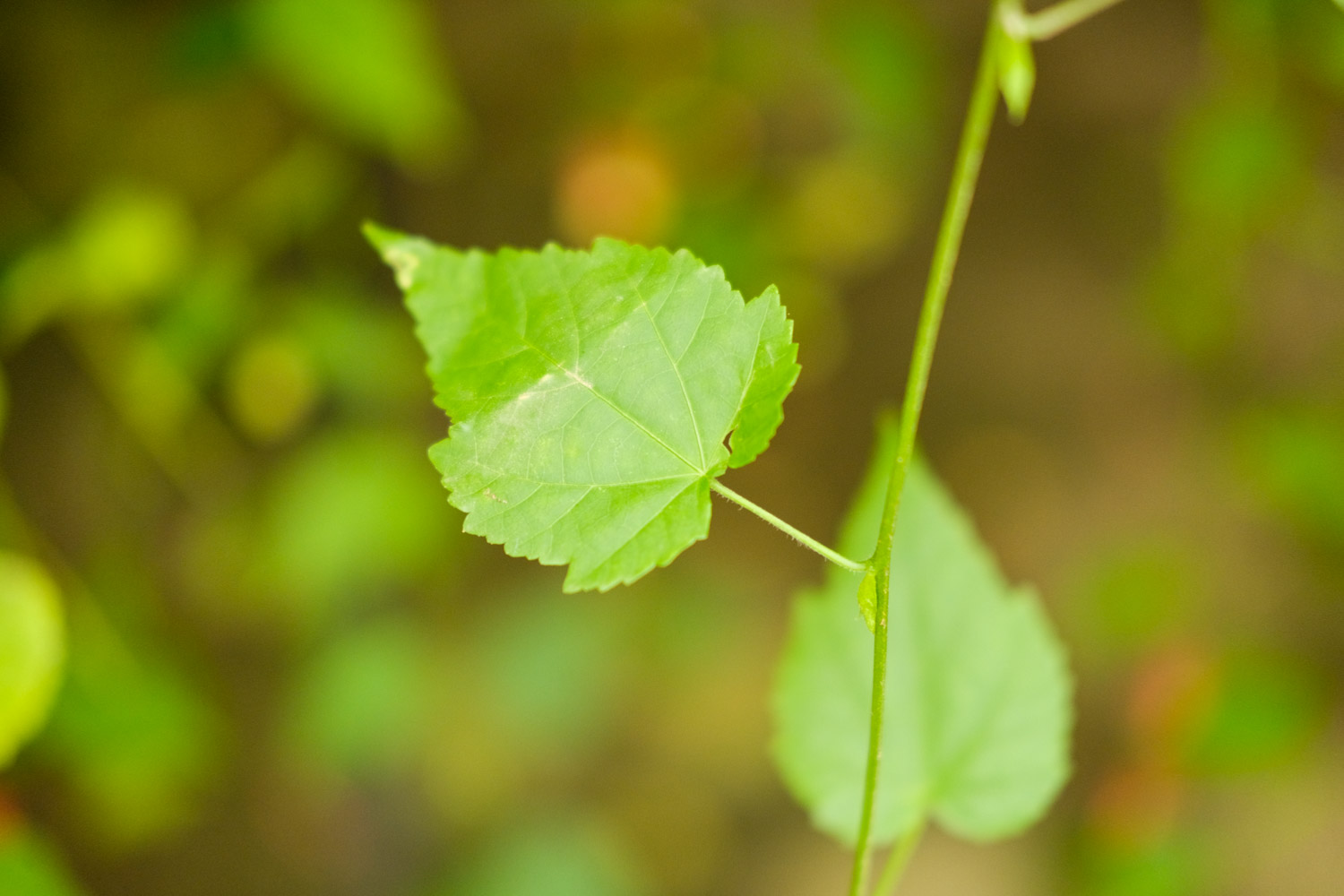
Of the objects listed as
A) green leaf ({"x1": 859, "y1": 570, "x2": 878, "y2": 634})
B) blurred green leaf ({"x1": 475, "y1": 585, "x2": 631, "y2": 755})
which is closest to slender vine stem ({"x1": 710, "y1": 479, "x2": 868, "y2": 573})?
green leaf ({"x1": 859, "y1": 570, "x2": 878, "y2": 634})

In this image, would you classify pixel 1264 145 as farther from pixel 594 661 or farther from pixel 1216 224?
pixel 594 661

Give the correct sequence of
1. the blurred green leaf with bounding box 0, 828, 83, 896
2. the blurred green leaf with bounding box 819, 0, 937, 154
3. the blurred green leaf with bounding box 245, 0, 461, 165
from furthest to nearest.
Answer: the blurred green leaf with bounding box 819, 0, 937, 154, the blurred green leaf with bounding box 245, 0, 461, 165, the blurred green leaf with bounding box 0, 828, 83, 896

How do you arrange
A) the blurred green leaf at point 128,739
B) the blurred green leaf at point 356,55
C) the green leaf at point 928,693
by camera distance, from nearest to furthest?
the green leaf at point 928,693 < the blurred green leaf at point 356,55 < the blurred green leaf at point 128,739

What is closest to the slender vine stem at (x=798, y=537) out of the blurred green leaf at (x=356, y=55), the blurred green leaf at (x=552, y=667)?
the blurred green leaf at (x=356, y=55)

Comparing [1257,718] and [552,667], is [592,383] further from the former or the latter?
[1257,718]

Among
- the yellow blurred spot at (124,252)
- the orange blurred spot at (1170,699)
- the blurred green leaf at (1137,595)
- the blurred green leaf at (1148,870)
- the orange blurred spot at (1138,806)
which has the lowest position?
the blurred green leaf at (1148,870)

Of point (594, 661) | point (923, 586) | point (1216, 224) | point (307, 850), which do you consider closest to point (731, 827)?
point (594, 661)

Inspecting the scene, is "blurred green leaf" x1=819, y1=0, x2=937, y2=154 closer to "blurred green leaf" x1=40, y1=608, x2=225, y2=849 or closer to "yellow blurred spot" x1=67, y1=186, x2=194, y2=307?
"yellow blurred spot" x1=67, y1=186, x2=194, y2=307

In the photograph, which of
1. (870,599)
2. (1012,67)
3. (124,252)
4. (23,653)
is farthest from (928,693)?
(124,252)

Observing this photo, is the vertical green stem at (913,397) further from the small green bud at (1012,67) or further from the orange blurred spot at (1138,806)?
the orange blurred spot at (1138,806)
